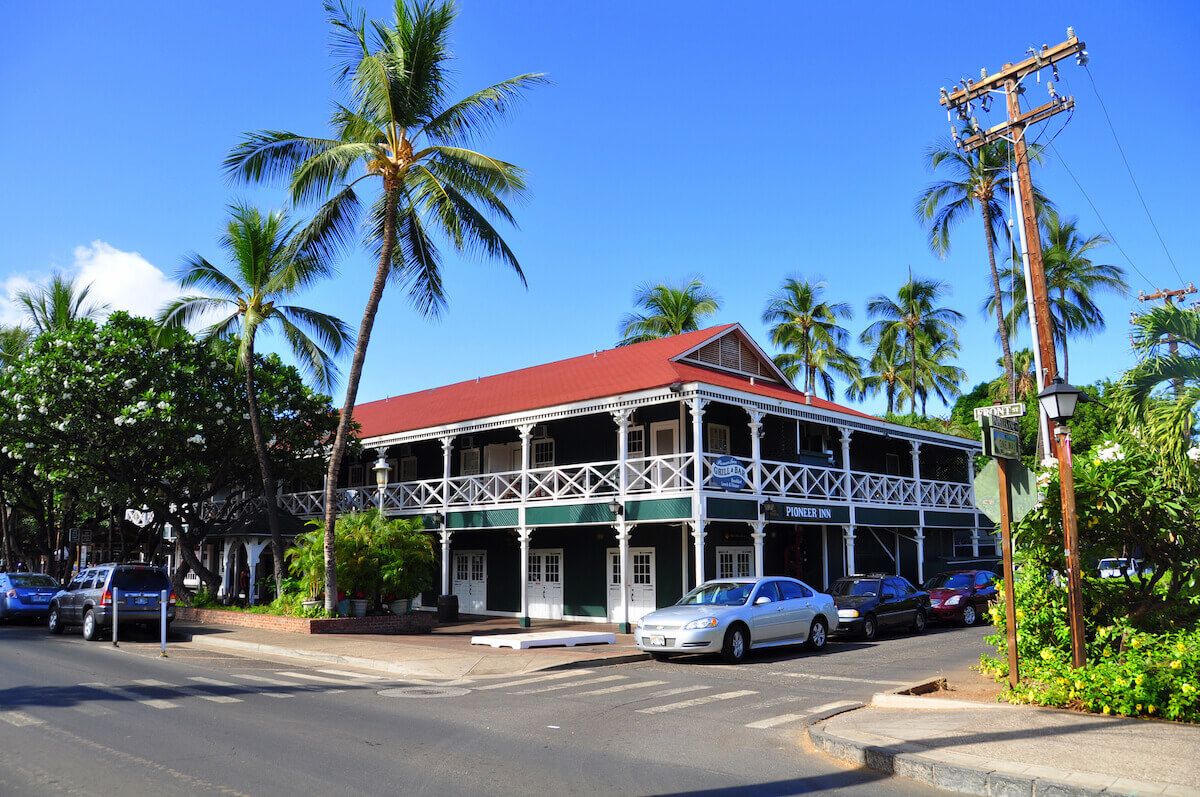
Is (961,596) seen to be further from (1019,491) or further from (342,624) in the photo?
(342,624)

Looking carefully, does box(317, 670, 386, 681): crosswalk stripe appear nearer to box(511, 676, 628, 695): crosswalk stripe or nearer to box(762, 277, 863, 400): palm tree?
box(511, 676, 628, 695): crosswalk stripe

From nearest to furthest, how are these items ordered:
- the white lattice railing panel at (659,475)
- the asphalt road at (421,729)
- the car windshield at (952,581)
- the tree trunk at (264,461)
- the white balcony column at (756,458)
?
the asphalt road at (421,729) → the white lattice railing panel at (659,475) → the white balcony column at (756,458) → the car windshield at (952,581) → the tree trunk at (264,461)

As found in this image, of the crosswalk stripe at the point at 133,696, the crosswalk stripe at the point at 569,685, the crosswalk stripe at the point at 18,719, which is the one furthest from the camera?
the crosswalk stripe at the point at 569,685

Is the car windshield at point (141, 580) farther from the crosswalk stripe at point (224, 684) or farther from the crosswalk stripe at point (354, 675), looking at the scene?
the crosswalk stripe at point (224, 684)

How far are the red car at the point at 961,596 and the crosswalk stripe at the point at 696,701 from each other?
1159 cm

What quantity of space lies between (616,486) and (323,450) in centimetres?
1091

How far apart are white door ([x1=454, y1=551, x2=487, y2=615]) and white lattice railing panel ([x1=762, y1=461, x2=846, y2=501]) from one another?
31.5 feet

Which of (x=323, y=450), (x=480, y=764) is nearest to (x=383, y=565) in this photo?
(x=323, y=450)

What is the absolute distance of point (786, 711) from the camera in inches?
435

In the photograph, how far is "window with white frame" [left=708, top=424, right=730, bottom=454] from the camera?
82.4 ft

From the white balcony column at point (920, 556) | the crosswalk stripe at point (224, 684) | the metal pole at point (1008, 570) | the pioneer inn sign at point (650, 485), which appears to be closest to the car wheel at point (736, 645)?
the pioneer inn sign at point (650, 485)

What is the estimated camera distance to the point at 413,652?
55.7 feet

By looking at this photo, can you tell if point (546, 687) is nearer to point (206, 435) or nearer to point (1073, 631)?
point (1073, 631)

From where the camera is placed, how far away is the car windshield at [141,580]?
2033cm
